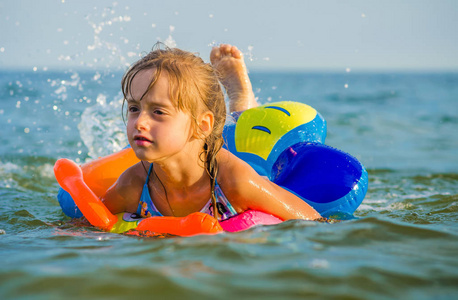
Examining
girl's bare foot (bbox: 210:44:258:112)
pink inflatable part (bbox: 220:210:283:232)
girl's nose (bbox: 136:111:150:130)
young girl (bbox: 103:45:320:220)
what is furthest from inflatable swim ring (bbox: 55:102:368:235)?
girl's nose (bbox: 136:111:150:130)

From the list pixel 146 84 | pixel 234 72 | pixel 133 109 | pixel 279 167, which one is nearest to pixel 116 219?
pixel 133 109

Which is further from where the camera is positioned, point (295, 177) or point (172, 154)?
point (295, 177)

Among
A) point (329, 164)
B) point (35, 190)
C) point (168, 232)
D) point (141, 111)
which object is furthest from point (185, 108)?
point (35, 190)

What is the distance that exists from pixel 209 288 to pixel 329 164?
1776mm

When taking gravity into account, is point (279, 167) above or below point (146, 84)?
below

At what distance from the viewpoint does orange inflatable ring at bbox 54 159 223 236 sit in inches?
106

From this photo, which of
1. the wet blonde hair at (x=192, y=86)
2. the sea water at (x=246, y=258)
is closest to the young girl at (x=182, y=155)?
the wet blonde hair at (x=192, y=86)

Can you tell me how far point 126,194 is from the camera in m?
3.23

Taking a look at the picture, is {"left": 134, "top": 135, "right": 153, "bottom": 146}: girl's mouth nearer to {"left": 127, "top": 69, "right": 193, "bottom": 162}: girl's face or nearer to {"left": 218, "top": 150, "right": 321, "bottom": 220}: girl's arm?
{"left": 127, "top": 69, "right": 193, "bottom": 162}: girl's face

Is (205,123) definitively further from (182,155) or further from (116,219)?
(116,219)

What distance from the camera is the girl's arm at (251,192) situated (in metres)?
2.88

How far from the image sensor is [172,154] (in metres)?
2.82

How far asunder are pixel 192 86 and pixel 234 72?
5.73ft

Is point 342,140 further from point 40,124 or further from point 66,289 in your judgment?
point 66,289
